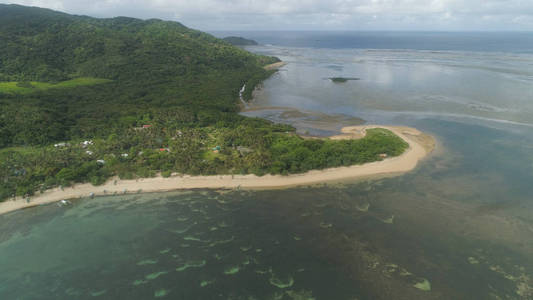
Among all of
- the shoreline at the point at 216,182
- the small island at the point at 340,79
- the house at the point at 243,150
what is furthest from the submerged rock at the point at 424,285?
the small island at the point at 340,79

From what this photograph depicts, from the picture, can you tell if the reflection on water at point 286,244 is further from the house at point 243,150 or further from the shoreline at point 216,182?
the house at point 243,150

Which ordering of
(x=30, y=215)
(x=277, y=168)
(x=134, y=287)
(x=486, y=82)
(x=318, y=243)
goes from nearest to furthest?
(x=134, y=287) < (x=318, y=243) < (x=30, y=215) < (x=277, y=168) < (x=486, y=82)

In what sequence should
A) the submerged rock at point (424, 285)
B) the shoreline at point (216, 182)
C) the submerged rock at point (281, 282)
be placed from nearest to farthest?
the submerged rock at point (424, 285)
the submerged rock at point (281, 282)
the shoreline at point (216, 182)

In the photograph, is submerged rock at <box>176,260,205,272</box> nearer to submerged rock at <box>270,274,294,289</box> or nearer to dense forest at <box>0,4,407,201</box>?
submerged rock at <box>270,274,294,289</box>

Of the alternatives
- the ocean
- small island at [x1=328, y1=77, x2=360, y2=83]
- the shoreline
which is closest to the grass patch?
the shoreline

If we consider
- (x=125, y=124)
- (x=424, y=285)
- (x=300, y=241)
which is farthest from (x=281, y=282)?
(x=125, y=124)

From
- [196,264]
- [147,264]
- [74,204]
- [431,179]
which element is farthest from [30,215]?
[431,179]

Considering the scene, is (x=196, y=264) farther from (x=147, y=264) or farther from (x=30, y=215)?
(x=30, y=215)
